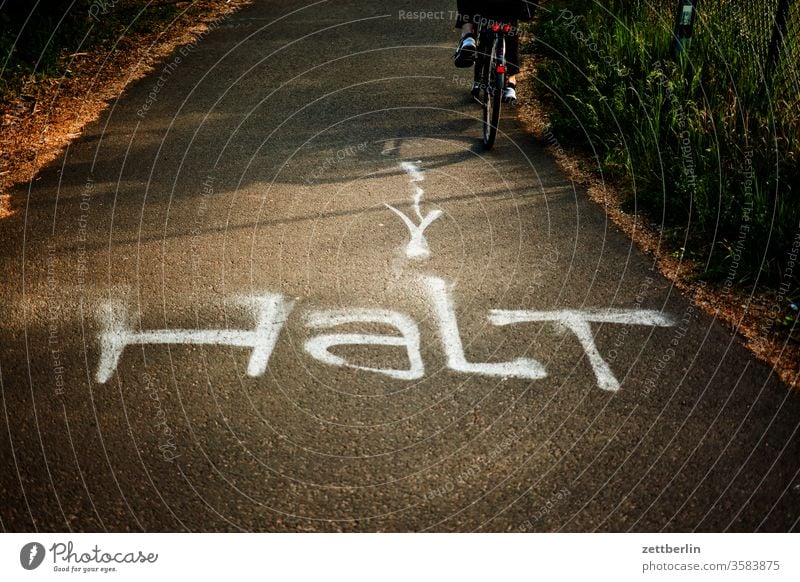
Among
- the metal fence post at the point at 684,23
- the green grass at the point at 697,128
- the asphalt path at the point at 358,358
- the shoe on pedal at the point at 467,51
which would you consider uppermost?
the metal fence post at the point at 684,23

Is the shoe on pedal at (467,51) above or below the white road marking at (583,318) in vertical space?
above

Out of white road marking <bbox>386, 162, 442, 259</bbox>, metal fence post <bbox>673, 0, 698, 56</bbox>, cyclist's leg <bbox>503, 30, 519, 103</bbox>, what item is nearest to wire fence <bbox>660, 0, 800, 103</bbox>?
metal fence post <bbox>673, 0, 698, 56</bbox>

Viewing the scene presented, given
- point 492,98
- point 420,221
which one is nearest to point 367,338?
point 420,221

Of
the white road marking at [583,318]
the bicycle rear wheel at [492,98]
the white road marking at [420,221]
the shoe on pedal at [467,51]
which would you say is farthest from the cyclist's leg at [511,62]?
the white road marking at [583,318]

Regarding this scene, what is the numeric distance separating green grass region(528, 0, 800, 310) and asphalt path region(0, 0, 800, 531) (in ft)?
1.51

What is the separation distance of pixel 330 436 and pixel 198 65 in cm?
622

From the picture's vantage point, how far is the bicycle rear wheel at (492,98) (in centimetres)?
570

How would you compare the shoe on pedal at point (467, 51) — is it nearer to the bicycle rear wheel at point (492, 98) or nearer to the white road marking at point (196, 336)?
the bicycle rear wheel at point (492, 98)

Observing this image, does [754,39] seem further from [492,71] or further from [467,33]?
[467,33]

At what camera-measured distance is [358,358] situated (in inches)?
141

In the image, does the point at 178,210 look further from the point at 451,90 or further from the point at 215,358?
the point at 451,90

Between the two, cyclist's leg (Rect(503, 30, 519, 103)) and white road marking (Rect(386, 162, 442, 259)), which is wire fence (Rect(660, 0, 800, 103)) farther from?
white road marking (Rect(386, 162, 442, 259))

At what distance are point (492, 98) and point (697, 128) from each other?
5.14 ft

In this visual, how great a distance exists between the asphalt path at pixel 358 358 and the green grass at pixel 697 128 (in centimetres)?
46
